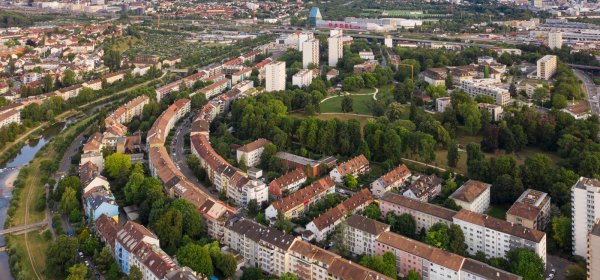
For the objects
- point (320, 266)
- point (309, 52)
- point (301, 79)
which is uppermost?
point (309, 52)

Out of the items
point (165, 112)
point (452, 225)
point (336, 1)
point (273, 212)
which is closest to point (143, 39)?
point (165, 112)

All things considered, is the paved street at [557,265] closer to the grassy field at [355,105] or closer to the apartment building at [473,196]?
the apartment building at [473,196]

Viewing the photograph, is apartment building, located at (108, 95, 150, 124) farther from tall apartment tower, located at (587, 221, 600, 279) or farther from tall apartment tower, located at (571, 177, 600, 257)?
tall apartment tower, located at (587, 221, 600, 279)

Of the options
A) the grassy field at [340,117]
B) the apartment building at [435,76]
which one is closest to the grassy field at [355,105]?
the grassy field at [340,117]

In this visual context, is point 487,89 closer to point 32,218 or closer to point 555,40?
point 555,40

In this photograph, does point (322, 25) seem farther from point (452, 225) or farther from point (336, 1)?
point (452, 225)

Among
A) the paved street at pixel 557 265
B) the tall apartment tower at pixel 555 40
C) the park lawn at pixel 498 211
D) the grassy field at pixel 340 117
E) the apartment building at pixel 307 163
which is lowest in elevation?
the paved street at pixel 557 265

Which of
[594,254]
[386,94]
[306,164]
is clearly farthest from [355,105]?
[594,254]
